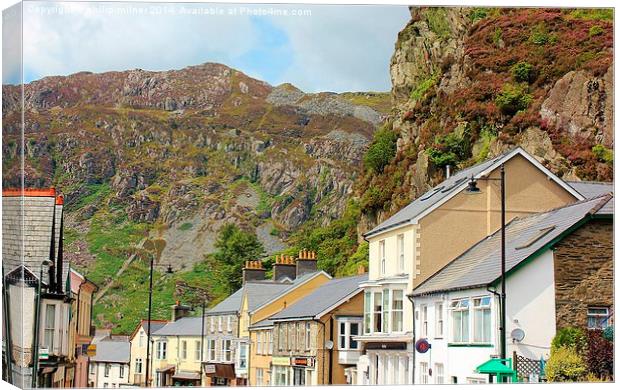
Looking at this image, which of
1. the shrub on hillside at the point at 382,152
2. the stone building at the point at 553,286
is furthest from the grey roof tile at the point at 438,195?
the shrub on hillside at the point at 382,152

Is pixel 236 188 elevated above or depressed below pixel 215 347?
above

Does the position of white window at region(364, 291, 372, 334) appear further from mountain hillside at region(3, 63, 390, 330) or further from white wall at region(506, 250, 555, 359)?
mountain hillside at region(3, 63, 390, 330)

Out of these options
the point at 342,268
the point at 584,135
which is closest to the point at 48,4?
the point at 584,135

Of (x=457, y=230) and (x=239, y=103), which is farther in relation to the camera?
(x=239, y=103)

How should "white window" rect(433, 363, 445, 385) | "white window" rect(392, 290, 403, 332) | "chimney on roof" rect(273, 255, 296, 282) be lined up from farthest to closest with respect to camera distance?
1. "chimney on roof" rect(273, 255, 296, 282)
2. "white window" rect(392, 290, 403, 332)
3. "white window" rect(433, 363, 445, 385)

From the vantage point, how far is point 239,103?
12938 centimetres

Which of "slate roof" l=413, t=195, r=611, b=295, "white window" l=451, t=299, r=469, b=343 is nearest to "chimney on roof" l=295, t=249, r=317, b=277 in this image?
"slate roof" l=413, t=195, r=611, b=295

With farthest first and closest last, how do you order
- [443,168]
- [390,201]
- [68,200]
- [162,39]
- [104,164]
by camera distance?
[104,164]
[68,200]
[390,201]
[443,168]
[162,39]

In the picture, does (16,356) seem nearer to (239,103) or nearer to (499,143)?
(499,143)

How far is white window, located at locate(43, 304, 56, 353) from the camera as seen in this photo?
1139 inches

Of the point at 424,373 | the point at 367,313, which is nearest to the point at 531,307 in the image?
the point at 424,373

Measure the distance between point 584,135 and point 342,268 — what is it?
36.2 m

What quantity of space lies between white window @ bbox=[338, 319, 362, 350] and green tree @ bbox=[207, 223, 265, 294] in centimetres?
5099

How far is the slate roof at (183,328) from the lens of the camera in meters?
66.1
